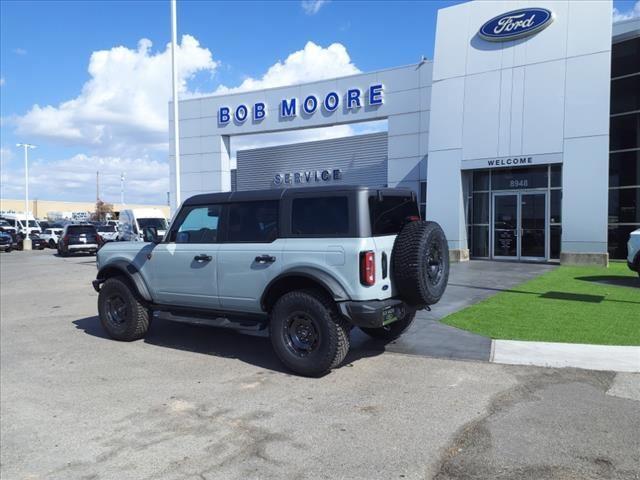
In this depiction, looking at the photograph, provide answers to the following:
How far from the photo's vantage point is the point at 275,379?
580 centimetres

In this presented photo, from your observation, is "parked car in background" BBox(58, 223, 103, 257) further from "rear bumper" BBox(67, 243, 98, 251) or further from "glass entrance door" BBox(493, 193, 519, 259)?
"glass entrance door" BBox(493, 193, 519, 259)

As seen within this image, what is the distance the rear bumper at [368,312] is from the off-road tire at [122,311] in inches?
133

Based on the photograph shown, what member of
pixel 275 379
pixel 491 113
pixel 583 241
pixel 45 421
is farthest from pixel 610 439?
pixel 491 113

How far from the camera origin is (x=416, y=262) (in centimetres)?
569

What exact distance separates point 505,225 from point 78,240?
66.5 ft

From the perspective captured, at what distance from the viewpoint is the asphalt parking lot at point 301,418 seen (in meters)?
3.75

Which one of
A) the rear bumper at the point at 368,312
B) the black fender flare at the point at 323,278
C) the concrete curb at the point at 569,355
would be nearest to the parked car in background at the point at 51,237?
the black fender flare at the point at 323,278

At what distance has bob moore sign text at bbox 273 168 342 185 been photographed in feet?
90.6

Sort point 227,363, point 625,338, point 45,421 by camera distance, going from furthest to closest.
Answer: point 625,338, point 227,363, point 45,421

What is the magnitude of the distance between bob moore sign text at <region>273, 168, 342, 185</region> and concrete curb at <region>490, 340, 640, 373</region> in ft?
70.1

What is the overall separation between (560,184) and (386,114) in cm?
851

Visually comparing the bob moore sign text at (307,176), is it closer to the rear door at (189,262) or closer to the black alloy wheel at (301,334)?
the rear door at (189,262)

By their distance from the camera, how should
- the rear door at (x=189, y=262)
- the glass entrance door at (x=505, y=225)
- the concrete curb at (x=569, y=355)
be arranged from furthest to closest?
the glass entrance door at (x=505, y=225)
the rear door at (x=189, y=262)
the concrete curb at (x=569, y=355)

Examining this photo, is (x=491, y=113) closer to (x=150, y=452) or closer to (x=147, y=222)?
(x=150, y=452)
